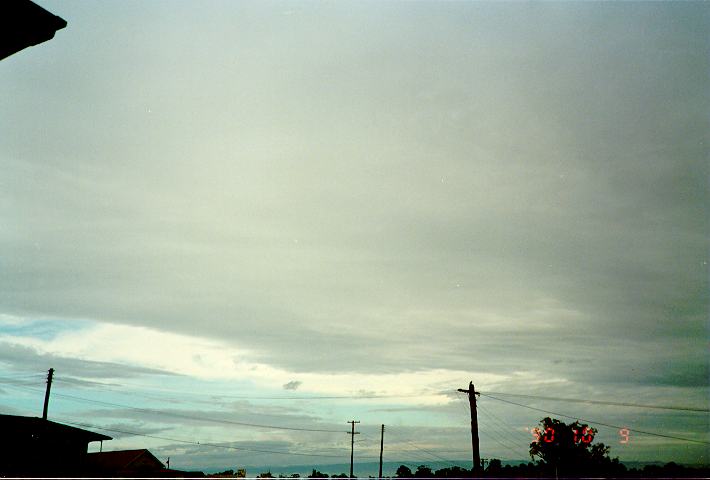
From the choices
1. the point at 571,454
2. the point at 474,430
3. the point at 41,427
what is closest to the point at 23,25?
the point at 474,430

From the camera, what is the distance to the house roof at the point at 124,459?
46.0 meters

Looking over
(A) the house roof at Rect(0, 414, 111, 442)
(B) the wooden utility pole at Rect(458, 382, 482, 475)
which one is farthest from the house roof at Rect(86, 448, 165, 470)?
(B) the wooden utility pole at Rect(458, 382, 482, 475)

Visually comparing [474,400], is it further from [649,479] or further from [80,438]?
[80,438]

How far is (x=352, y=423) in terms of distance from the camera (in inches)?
2847

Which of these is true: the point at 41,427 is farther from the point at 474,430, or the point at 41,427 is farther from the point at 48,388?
the point at 474,430

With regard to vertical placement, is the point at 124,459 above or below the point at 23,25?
below

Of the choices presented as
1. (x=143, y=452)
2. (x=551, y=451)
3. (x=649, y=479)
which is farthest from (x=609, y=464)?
(x=143, y=452)

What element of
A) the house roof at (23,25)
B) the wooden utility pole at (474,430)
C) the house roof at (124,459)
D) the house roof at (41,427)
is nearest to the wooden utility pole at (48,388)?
the house roof at (41,427)

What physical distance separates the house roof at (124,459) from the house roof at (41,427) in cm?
577

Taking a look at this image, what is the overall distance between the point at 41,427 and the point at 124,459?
39.4ft

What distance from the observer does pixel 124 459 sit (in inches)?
1886

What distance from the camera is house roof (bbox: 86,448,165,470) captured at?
46.0m

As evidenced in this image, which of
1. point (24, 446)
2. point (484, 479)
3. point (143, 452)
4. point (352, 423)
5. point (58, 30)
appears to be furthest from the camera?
point (352, 423)

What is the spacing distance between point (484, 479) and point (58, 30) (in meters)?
33.3
